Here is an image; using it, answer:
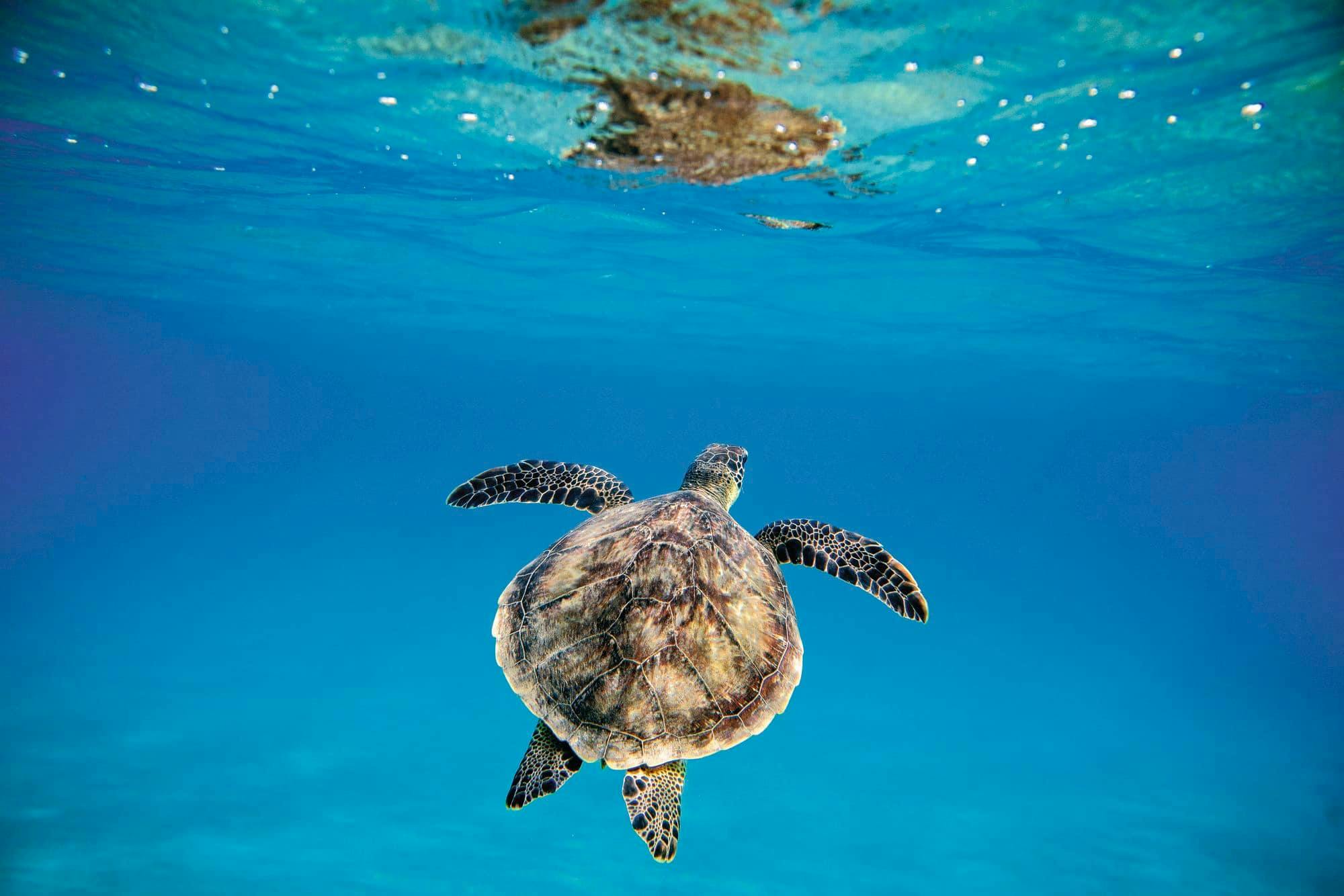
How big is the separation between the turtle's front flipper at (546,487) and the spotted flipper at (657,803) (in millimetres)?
2966

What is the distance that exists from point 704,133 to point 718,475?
5266 millimetres

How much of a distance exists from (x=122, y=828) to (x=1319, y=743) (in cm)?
3457

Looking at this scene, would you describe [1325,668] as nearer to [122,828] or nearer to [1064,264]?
[1064,264]

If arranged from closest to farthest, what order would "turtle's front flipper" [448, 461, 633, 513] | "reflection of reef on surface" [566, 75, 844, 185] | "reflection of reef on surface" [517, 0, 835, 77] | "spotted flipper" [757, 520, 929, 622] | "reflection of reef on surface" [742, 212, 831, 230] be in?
"spotted flipper" [757, 520, 929, 622] < "reflection of reef on surface" [517, 0, 835, 77] < "turtle's front flipper" [448, 461, 633, 513] < "reflection of reef on surface" [566, 75, 844, 185] < "reflection of reef on surface" [742, 212, 831, 230]

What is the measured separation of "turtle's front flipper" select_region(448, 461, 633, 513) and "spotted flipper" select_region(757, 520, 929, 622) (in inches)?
70.7

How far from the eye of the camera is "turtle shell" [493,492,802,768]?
426cm

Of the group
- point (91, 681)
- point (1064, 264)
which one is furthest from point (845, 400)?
point (91, 681)

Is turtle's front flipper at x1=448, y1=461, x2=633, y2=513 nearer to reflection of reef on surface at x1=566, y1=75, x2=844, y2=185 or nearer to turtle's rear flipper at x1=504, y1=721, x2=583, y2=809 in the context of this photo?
turtle's rear flipper at x1=504, y1=721, x2=583, y2=809

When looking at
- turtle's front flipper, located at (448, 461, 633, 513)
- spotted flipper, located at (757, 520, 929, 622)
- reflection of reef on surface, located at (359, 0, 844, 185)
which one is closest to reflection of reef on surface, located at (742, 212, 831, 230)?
reflection of reef on surface, located at (359, 0, 844, 185)

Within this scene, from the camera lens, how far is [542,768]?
175 inches

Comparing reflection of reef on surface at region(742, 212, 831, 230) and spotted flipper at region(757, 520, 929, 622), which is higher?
reflection of reef on surface at region(742, 212, 831, 230)

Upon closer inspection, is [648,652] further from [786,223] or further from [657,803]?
[786,223]

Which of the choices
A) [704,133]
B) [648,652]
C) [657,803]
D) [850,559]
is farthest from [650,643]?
[704,133]

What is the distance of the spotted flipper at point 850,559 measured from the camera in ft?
18.6
